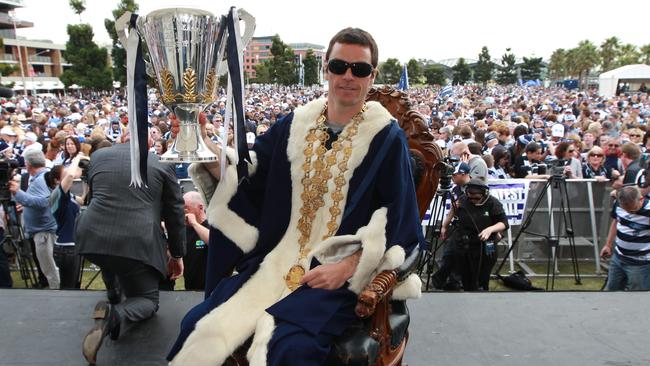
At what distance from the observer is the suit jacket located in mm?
3102

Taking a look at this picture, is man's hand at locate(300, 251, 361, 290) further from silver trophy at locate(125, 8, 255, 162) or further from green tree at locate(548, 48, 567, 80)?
green tree at locate(548, 48, 567, 80)

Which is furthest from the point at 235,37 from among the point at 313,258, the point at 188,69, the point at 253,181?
the point at 313,258

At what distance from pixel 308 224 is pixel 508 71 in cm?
6349

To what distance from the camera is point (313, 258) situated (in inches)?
92.2

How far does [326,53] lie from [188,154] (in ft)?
2.56

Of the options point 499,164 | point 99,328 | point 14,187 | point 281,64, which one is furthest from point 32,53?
point 99,328

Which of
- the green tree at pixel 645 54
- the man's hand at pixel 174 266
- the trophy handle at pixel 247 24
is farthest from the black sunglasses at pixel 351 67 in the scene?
the green tree at pixel 645 54

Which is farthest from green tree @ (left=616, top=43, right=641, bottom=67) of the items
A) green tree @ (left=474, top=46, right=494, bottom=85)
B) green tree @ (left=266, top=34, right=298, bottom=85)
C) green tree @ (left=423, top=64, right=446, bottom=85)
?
green tree @ (left=266, top=34, right=298, bottom=85)

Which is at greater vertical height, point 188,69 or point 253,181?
point 188,69

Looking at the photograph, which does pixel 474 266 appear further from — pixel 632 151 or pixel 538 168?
pixel 632 151

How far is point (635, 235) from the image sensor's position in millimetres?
4469

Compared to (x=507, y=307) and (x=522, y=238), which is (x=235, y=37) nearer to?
(x=507, y=307)

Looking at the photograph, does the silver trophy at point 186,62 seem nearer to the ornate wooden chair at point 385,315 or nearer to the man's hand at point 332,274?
the man's hand at point 332,274

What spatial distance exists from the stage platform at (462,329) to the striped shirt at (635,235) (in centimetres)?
65
